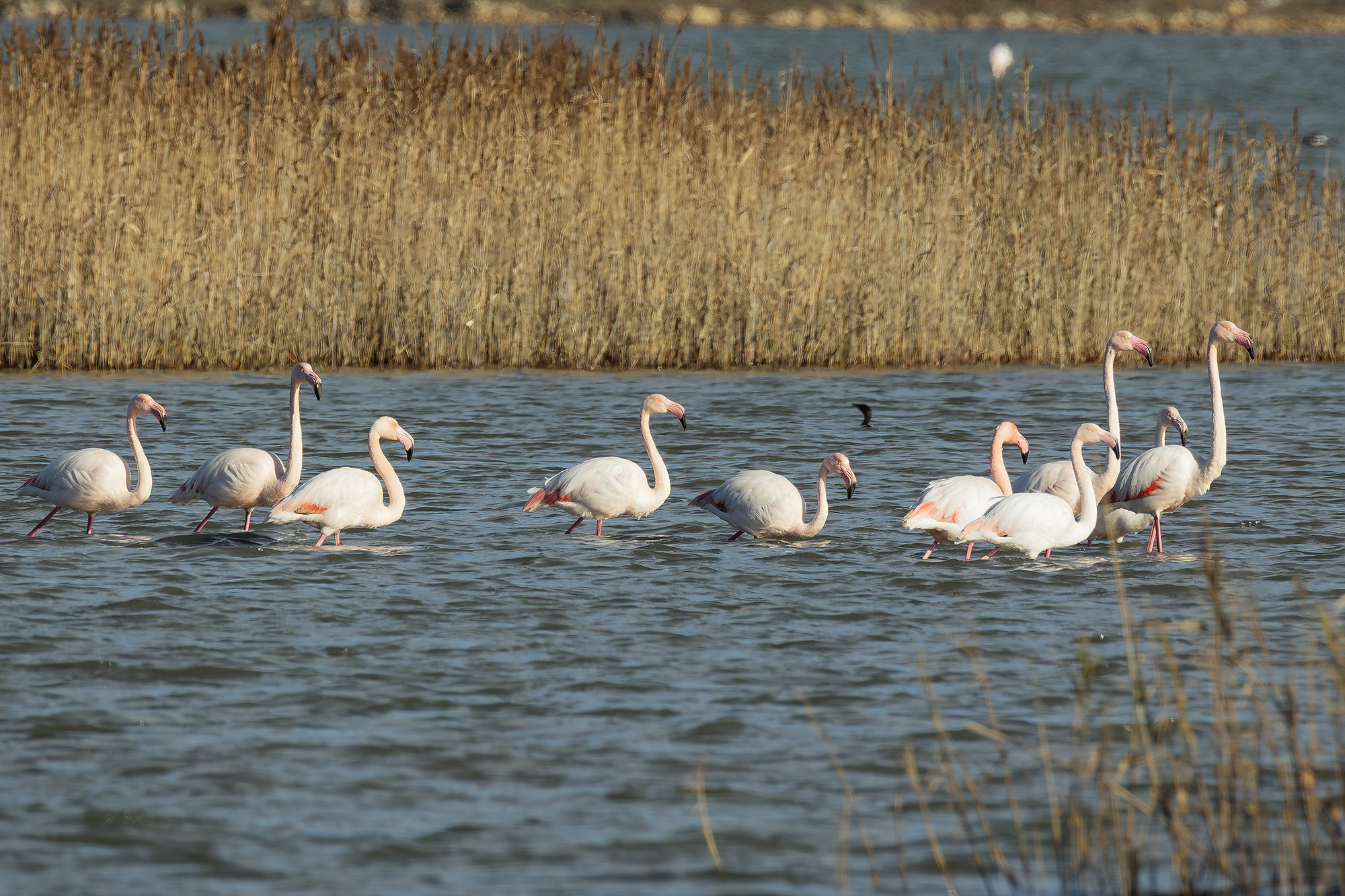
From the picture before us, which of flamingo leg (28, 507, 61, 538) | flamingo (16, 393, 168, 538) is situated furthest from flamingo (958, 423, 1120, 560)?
flamingo leg (28, 507, 61, 538)

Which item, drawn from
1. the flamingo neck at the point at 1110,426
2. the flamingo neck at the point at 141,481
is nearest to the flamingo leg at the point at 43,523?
the flamingo neck at the point at 141,481

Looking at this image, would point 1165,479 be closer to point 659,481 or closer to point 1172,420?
point 1172,420

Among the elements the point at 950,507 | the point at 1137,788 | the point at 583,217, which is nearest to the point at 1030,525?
the point at 950,507

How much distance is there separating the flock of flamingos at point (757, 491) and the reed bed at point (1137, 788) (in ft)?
5.45

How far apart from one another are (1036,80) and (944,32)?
26962mm

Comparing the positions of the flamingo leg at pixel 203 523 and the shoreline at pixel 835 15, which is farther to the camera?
the shoreline at pixel 835 15

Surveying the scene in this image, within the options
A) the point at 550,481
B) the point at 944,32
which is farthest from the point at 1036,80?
the point at 550,481

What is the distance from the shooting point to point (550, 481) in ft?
29.6

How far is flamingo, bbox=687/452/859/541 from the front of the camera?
8.56m

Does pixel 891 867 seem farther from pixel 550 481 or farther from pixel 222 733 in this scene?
pixel 550 481

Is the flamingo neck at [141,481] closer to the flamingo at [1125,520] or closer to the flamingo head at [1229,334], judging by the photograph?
the flamingo at [1125,520]

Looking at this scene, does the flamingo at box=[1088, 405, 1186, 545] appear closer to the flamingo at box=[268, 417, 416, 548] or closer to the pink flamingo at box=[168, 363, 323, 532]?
the flamingo at box=[268, 417, 416, 548]

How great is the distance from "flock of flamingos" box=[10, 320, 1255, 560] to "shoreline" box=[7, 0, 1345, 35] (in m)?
45.1

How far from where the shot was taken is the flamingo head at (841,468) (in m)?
8.65
